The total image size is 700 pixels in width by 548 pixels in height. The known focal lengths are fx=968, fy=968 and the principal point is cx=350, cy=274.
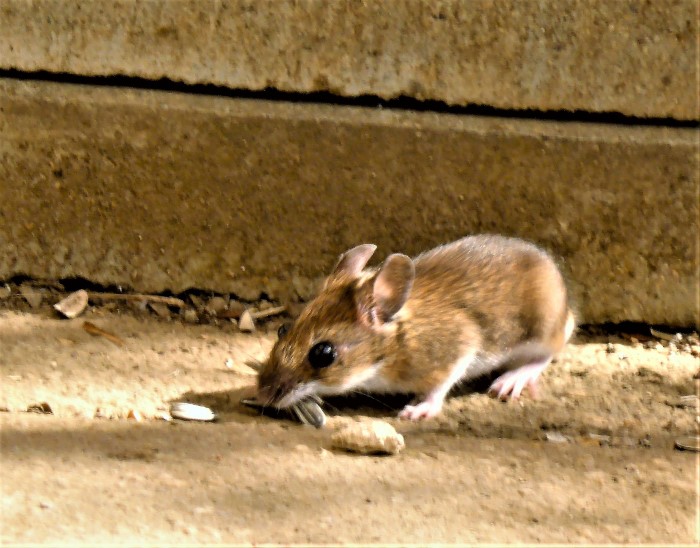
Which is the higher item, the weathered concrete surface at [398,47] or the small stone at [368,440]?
the weathered concrete surface at [398,47]

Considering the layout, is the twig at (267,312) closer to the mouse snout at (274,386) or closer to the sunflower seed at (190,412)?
the mouse snout at (274,386)

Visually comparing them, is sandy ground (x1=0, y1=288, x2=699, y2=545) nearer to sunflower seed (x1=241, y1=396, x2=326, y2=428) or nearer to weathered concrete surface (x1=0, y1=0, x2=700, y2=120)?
sunflower seed (x1=241, y1=396, x2=326, y2=428)

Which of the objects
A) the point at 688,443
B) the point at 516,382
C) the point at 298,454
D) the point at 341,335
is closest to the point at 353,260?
the point at 341,335

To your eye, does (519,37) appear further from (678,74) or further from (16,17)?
(16,17)

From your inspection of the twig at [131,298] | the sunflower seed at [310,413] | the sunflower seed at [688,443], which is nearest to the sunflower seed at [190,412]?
the sunflower seed at [310,413]

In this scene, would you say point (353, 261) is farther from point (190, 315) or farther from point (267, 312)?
point (190, 315)

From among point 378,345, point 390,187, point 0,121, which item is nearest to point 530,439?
point 378,345
